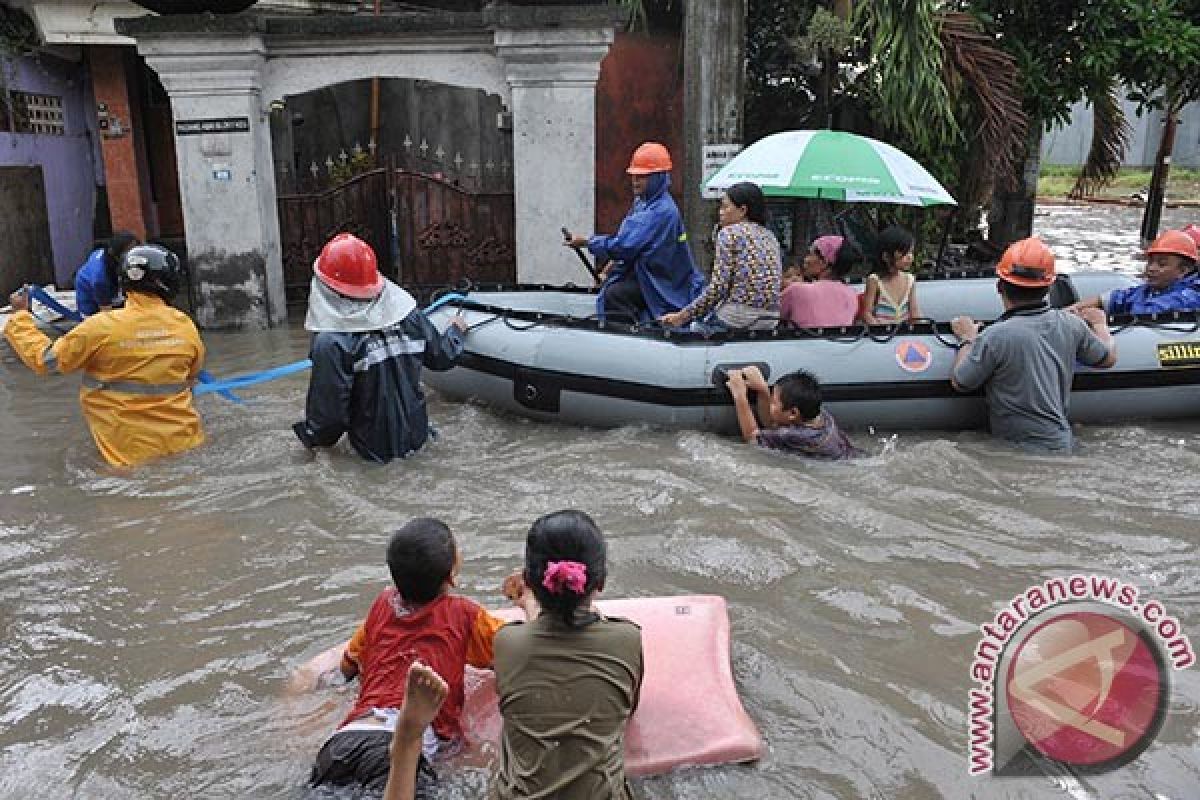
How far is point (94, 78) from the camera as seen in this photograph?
979 centimetres

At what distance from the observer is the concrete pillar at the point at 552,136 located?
7.71m

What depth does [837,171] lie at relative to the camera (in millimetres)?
5938

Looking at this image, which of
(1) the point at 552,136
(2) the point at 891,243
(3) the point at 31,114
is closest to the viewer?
(2) the point at 891,243

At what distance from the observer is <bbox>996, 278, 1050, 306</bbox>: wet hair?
507cm

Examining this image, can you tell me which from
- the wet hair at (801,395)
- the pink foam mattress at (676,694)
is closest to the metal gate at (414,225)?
the wet hair at (801,395)

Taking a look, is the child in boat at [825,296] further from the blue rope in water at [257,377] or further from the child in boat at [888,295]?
the blue rope in water at [257,377]

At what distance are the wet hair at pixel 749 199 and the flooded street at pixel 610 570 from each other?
1260mm

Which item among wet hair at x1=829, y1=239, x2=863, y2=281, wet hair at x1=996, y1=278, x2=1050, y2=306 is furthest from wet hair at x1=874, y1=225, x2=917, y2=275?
wet hair at x1=996, y1=278, x2=1050, y2=306

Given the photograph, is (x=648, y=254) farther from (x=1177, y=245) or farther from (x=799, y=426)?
(x=1177, y=245)

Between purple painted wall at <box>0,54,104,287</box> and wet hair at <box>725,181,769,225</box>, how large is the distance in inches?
282

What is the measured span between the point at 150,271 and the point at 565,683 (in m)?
3.09

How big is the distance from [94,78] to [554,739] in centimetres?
970

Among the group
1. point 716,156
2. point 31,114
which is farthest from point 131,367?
point 31,114

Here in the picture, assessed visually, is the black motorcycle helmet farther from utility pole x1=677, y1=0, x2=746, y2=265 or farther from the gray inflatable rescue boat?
utility pole x1=677, y1=0, x2=746, y2=265
